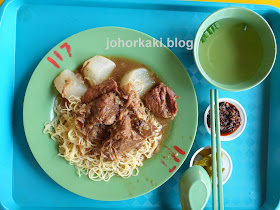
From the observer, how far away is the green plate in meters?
3.14

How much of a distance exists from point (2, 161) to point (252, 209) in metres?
3.13

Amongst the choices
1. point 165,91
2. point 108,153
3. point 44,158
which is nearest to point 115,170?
point 108,153

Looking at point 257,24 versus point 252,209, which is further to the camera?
point 252,209

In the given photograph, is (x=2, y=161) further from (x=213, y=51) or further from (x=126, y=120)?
(x=213, y=51)

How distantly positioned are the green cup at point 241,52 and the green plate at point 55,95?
0.85 ft

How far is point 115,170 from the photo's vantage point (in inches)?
128

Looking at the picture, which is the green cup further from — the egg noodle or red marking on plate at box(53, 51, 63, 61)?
red marking on plate at box(53, 51, 63, 61)

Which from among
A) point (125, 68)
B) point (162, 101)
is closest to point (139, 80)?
point (125, 68)

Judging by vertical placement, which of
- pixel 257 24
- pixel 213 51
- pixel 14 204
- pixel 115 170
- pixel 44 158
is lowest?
pixel 14 204

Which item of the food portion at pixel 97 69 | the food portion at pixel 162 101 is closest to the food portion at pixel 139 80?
the food portion at pixel 162 101

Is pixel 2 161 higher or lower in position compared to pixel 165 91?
lower

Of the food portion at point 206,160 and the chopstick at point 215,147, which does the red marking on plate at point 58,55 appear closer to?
the chopstick at point 215,147

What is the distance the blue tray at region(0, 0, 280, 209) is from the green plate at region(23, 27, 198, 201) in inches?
10.4

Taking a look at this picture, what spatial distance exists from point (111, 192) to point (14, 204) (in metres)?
1.19
